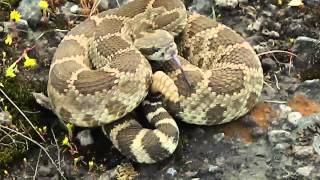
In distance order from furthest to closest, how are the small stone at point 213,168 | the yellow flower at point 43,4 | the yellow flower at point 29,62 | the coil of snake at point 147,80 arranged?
1. the yellow flower at point 43,4
2. the yellow flower at point 29,62
3. the coil of snake at point 147,80
4. the small stone at point 213,168

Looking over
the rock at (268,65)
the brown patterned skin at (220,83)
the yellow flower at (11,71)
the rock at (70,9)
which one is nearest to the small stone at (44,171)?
the yellow flower at (11,71)

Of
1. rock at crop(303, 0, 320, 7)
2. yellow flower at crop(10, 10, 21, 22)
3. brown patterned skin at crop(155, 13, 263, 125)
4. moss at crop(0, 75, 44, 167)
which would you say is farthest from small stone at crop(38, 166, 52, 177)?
rock at crop(303, 0, 320, 7)

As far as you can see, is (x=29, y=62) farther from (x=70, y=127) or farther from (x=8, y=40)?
(x=70, y=127)

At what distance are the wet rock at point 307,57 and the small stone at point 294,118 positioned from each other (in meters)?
0.68

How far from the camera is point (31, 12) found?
7.09m

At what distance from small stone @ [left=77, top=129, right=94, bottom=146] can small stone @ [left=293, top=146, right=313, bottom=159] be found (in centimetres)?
183

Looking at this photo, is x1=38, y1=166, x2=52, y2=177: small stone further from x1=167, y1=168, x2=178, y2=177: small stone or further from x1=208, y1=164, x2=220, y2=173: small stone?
x1=208, y1=164, x2=220, y2=173: small stone

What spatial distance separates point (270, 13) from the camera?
23.9ft

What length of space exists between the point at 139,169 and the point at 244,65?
141 centimetres

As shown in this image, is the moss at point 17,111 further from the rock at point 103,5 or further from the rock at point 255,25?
the rock at point 255,25

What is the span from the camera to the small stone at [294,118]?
5.81 meters

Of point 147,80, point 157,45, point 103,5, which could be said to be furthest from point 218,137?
point 103,5

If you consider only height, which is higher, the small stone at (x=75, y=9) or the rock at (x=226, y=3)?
the small stone at (x=75, y=9)

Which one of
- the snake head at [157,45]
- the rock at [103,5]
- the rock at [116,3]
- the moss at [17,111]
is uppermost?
the snake head at [157,45]
